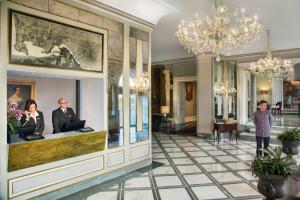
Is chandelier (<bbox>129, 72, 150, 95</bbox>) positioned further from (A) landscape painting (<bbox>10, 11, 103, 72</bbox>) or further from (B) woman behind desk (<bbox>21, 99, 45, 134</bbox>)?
(B) woman behind desk (<bbox>21, 99, 45, 134</bbox>)

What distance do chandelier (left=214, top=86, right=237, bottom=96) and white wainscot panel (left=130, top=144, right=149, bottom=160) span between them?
15.9ft

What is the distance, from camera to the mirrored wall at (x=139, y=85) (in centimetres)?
483

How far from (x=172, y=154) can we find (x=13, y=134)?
4.24 metres

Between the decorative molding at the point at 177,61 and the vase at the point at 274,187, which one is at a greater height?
the decorative molding at the point at 177,61

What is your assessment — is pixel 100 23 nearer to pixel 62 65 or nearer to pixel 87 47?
pixel 87 47

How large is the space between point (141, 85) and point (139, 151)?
4.91 ft

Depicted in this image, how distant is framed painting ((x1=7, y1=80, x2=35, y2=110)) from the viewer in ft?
A: 12.1

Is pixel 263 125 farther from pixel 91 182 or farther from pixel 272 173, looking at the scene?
pixel 91 182

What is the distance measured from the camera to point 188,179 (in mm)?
4289

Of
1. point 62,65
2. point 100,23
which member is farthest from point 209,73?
point 62,65

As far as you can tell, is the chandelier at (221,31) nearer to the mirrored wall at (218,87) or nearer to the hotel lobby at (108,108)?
the hotel lobby at (108,108)

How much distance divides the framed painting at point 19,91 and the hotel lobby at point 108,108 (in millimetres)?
17

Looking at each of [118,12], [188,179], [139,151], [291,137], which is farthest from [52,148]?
[291,137]

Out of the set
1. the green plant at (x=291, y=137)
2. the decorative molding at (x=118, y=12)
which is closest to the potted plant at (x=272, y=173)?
the green plant at (x=291, y=137)
